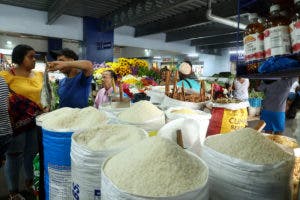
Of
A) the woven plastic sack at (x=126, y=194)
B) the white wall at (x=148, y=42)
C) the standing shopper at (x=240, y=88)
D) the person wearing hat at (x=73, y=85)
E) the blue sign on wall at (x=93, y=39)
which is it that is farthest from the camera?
the white wall at (x=148, y=42)

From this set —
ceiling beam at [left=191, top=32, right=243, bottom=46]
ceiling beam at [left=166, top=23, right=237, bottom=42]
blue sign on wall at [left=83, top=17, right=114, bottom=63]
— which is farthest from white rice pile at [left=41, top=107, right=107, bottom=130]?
ceiling beam at [left=191, top=32, right=243, bottom=46]

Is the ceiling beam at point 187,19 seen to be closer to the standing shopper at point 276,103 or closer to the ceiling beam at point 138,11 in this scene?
the ceiling beam at point 138,11

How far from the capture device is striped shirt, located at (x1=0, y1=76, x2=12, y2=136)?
7.16ft

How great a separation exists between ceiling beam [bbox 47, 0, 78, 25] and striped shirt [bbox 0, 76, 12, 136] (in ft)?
16.3

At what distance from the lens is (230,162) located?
0.72 meters

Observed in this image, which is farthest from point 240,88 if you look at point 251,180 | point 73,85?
point 251,180

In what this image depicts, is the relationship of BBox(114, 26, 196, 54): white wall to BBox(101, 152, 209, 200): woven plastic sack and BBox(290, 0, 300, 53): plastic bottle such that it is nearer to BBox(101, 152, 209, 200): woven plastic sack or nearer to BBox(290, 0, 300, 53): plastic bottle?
BBox(290, 0, 300, 53): plastic bottle

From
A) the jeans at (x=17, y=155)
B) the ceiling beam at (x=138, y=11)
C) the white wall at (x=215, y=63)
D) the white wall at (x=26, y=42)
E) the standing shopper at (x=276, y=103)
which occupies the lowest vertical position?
the jeans at (x=17, y=155)

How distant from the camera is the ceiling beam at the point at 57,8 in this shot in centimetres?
672

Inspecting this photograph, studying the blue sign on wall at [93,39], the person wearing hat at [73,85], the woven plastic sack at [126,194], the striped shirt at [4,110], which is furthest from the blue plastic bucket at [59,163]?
the blue sign on wall at [93,39]

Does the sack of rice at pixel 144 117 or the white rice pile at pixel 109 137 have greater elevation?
the sack of rice at pixel 144 117

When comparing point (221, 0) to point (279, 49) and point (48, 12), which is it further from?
point (279, 49)

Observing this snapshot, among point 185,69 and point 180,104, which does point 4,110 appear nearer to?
point 180,104

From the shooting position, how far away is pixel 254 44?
3.34ft
